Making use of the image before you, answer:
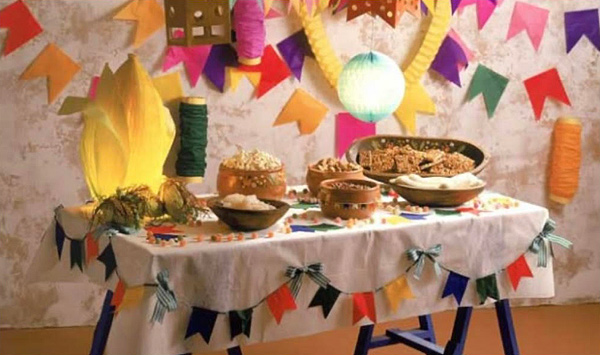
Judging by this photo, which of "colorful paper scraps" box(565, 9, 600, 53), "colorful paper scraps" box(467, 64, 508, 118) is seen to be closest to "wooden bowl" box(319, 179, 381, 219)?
"colorful paper scraps" box(467, 64, 508, 118)

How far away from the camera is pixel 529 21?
496 cm

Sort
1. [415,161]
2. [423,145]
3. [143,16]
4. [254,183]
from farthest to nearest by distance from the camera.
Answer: [143,16] → [423,145] → [415,161] → [254,183]

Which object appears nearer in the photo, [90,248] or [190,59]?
[90,248]

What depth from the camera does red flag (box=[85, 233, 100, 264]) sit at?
3078mm

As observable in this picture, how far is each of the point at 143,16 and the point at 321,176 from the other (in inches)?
54.9

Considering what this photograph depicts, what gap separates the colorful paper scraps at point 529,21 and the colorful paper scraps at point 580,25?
0.13m

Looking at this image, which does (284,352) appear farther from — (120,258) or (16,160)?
(120,258)

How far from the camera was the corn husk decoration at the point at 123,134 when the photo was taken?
3158mm

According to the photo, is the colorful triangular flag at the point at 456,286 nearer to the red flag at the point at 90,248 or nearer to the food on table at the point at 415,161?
the food on table at the point at 415,161

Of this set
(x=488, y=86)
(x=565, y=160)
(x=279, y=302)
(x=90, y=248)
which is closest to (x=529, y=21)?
(x=488, y=86)

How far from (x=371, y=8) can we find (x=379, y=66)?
26cm

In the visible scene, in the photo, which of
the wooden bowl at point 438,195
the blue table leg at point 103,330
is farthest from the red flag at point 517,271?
the blue table leg at point 103,330

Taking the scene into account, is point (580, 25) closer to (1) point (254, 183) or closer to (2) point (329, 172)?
(2) point (329, 172)

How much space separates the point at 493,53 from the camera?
4.96 meters
